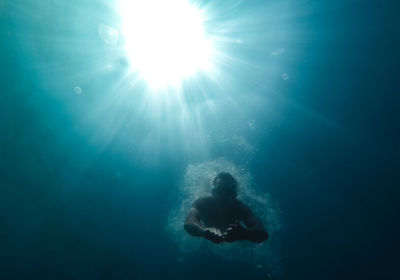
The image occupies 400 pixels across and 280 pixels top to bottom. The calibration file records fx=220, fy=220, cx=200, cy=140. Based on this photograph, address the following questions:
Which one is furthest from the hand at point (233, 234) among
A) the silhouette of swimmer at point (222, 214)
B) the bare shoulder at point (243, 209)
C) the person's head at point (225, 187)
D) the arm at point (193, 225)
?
the person's head at point (225, 187)

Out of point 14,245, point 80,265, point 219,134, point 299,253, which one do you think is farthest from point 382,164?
point 14,245

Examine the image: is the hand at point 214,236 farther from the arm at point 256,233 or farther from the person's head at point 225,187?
the person's head at point 225,187

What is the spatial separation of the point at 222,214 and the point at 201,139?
42.2ft

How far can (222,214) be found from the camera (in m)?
5.13

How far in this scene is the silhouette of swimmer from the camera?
159 inches

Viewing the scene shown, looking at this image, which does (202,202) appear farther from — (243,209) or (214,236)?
(214,236)

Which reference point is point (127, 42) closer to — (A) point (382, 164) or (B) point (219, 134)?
(B) point (219, 134)

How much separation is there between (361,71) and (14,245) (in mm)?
29364

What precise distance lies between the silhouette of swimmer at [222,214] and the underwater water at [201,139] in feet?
28.0

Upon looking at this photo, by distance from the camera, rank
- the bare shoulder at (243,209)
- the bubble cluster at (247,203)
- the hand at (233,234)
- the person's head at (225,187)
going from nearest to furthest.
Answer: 1. the hand at (233,234)
2. the bare shoulder at (243,209)
3. the person's head at (225,187)
4. the bubble cluster at (247,203)

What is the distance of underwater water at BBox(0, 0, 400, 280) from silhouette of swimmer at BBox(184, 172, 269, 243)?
853 cm

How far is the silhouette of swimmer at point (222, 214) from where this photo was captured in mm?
Result: 4027

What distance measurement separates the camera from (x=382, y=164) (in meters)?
17.5

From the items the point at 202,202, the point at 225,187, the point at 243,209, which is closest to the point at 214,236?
the point at 202,202
